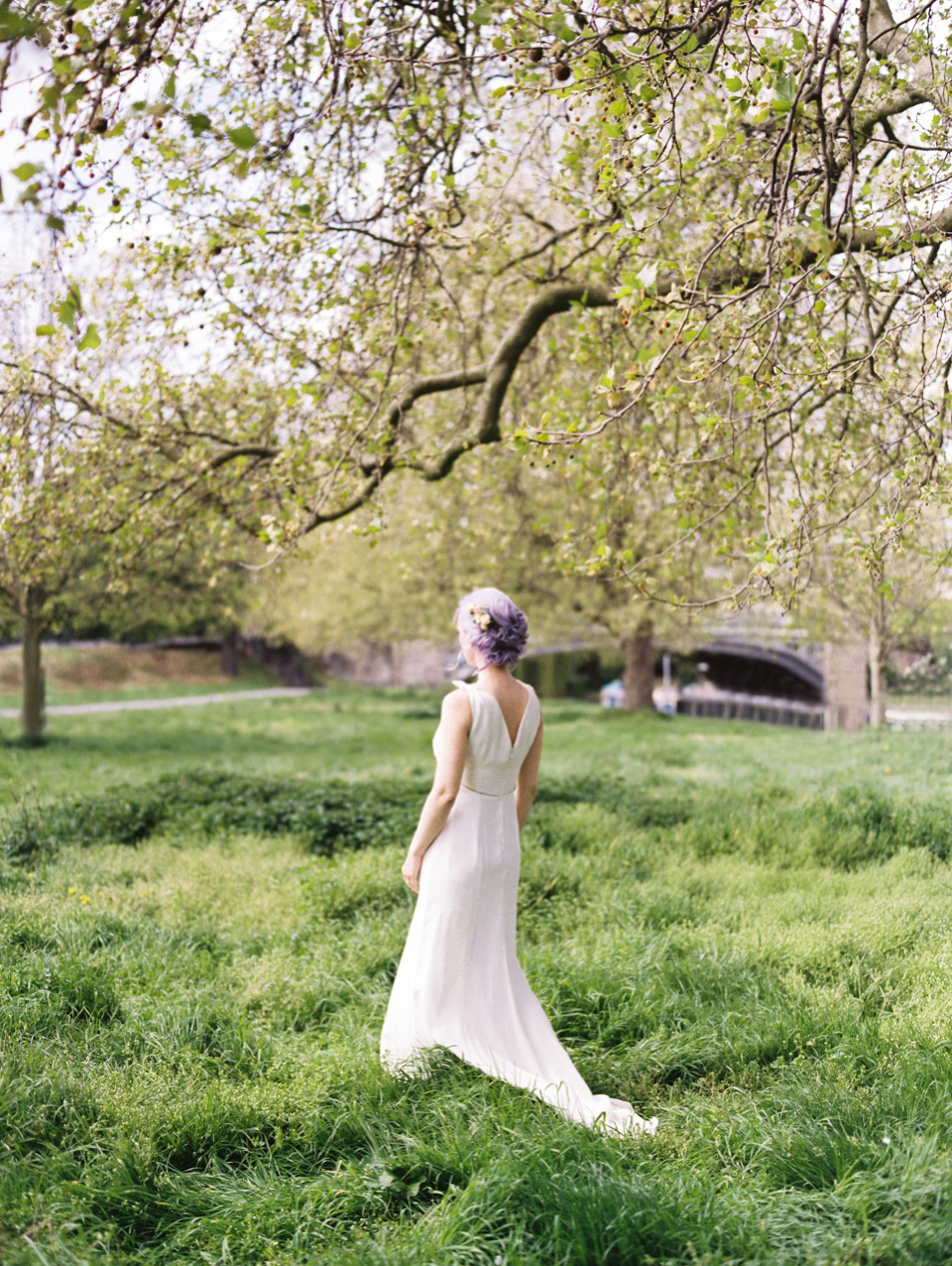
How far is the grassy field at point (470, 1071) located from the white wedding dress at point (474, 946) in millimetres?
154

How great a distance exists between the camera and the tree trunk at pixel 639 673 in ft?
78.6

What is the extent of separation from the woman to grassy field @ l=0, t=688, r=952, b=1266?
172 millimetres

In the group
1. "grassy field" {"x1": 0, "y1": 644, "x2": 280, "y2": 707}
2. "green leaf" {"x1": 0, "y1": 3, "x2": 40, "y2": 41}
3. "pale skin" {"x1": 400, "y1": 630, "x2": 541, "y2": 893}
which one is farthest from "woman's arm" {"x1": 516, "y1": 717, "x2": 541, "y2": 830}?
"grassy field" {"x1": 0, "y1": 644, "x2": 280, "y2": 707}

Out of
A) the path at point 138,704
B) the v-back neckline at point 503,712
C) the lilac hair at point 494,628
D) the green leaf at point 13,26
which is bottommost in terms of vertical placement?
the path at point 138,704

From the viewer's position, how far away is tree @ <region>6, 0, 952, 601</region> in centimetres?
440

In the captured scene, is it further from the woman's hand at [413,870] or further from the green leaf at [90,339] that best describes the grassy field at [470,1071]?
the green leaf at [90,339]

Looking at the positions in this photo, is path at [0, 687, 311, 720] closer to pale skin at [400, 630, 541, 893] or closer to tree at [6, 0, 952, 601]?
tree at [6, 0, 952, 601]

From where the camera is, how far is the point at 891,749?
12.9 meters

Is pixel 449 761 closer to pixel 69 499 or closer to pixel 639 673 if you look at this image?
pixel 69 499

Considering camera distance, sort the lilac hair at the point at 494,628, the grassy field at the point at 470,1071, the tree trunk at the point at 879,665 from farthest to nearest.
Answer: the tree trunk at the point at 879,665
the lilac hair at the point at 494,628
the grassy field at the point at 470,1071

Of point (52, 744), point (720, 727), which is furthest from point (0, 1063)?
point (720, 727)

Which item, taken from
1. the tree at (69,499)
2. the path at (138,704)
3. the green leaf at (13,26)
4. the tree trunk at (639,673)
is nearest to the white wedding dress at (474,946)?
the green leaf at (13,26)

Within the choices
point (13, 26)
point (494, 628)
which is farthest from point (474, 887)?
point (13, 26)

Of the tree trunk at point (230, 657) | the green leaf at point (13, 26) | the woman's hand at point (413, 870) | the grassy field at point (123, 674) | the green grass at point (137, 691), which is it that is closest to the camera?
the green leaf at point (13, 26)
